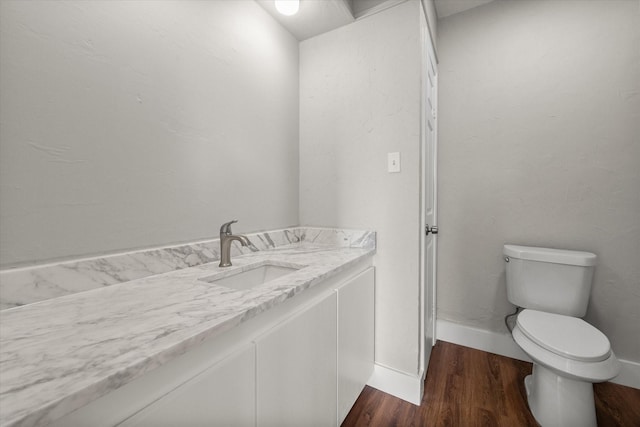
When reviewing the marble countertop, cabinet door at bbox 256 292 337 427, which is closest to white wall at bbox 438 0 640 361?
cabinet door at bbox 256 292 337 427

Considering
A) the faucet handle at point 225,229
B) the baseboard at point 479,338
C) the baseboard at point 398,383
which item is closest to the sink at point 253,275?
the faucet handle at point 225,229

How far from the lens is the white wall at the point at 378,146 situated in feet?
4.62

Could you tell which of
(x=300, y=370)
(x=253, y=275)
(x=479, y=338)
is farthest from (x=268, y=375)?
(x=479, y=338)

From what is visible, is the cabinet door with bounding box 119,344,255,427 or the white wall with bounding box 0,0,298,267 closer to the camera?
the cabinet door with bounding box 119,344,255,427

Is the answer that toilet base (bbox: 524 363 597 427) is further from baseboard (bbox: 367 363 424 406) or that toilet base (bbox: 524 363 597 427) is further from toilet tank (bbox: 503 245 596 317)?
baseboard (bbox: 367 363 424 406)

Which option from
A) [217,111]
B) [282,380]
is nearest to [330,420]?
[282,380]

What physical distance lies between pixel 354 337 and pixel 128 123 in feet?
4.24

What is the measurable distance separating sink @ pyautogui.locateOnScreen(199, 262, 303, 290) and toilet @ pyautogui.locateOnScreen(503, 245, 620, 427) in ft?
4.00

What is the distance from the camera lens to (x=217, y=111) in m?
1.25

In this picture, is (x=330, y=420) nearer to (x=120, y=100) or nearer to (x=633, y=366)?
(x=120, y=100)

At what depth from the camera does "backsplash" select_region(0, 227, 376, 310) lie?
703mm

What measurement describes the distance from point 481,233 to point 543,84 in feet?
3.37

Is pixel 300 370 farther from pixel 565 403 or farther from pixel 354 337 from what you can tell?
pixel 565 403

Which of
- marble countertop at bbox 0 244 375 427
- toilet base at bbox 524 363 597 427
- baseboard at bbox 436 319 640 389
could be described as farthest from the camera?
baseboard at bbox 436 319 640 389
